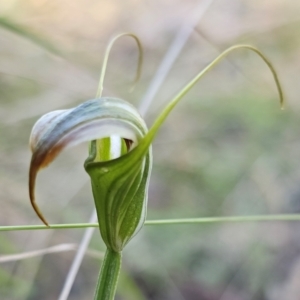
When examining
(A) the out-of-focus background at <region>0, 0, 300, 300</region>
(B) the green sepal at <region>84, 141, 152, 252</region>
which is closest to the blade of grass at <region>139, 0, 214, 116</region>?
(A) the out-of-focus background at <region>0, 0, 300, 300</region>

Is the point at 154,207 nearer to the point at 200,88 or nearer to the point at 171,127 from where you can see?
the point at 171,127

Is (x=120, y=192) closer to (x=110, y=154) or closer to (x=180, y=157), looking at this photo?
(x=110, y=154)

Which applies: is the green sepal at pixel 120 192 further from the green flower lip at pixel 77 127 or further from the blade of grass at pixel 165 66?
the blade of grass at pixel 165 66

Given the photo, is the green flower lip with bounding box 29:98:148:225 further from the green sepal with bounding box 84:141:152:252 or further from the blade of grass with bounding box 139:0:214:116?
the blade of grass with bounding box 139:0:214:116

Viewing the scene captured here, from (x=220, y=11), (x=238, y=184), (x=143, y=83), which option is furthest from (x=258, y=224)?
(x=220, y=11)

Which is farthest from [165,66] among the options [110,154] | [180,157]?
[110,154]

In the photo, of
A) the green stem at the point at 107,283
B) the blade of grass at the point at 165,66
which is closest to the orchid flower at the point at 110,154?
the green stem at the point at 107,283
